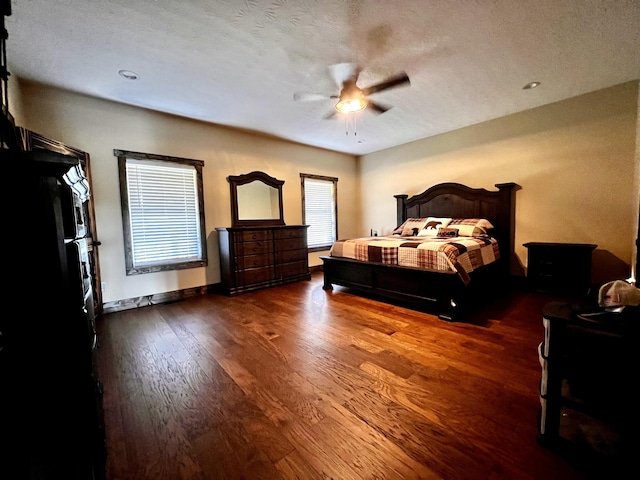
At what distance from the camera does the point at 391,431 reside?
1.29 m

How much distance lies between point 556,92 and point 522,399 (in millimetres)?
3618

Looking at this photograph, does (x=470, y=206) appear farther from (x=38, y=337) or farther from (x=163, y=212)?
(x=38, y=337)

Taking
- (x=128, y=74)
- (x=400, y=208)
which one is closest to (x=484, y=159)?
(x=400, y=208)

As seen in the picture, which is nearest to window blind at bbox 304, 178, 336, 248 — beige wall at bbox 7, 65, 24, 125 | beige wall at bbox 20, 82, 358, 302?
beige wall at bbox 20, 82, 358, 302

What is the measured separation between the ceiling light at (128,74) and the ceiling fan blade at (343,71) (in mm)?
1913

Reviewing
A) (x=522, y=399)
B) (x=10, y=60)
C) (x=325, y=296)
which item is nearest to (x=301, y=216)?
(x=325, y=296)

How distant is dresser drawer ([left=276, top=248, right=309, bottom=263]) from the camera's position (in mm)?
4301

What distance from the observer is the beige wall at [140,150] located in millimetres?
2820

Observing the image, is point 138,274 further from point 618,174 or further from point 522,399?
point 618,174

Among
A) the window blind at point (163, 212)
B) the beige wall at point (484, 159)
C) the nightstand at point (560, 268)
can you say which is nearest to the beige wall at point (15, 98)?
the beige wall at point (484, 159)

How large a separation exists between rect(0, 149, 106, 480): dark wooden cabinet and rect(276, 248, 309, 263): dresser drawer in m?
3.51

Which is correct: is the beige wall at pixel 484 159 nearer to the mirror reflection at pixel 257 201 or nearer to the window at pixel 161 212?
the window at pixel 161 212

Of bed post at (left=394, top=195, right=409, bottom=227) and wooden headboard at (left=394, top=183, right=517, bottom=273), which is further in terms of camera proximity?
bed post at (left=394, top=195, right=409, bottom=227)

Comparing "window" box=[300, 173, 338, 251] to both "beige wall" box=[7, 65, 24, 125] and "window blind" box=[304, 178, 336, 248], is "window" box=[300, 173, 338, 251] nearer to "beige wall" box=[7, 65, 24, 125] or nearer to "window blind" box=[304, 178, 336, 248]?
"window blind" box=[304, 178, 336, 248]
